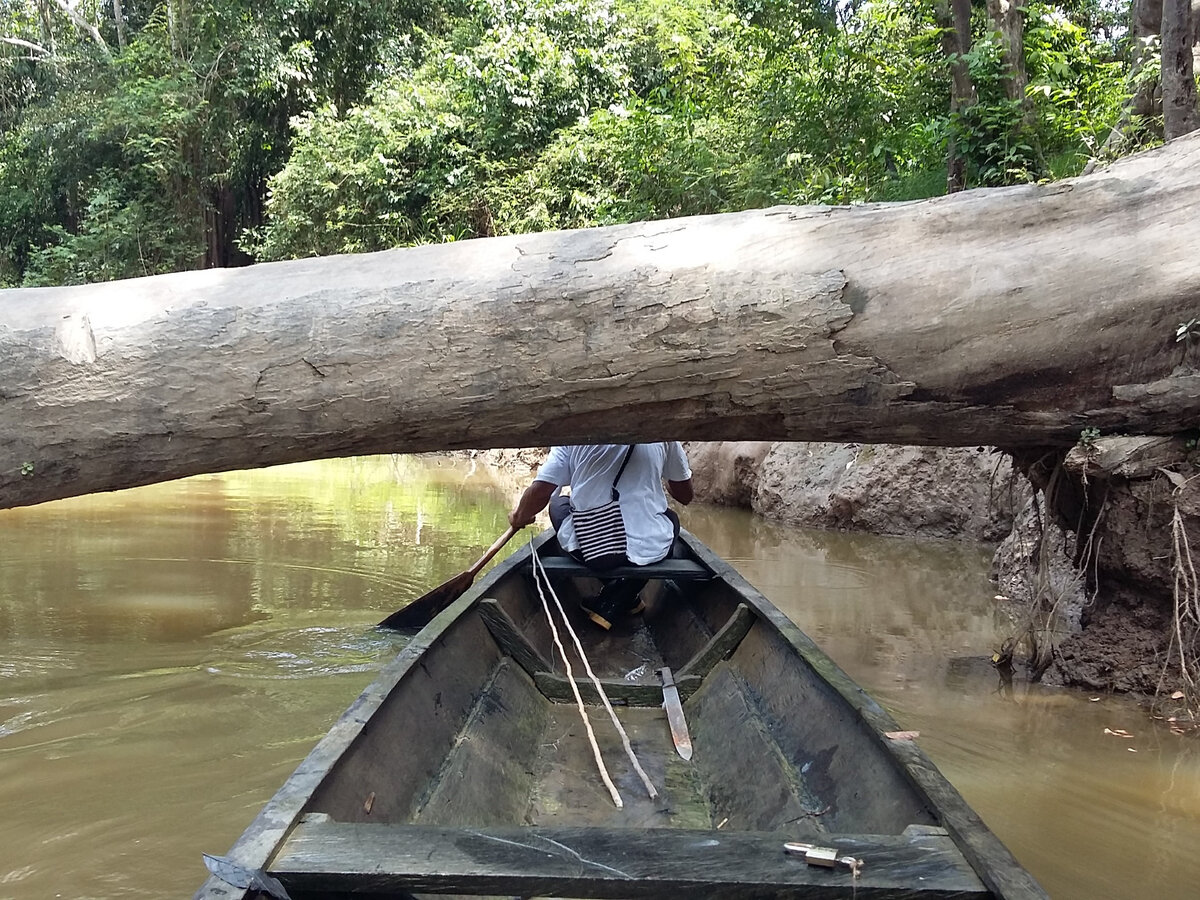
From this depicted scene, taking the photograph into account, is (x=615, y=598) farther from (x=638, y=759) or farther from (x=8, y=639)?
(x=8, y=639)

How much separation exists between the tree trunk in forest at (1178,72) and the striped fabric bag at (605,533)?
2.96 metres

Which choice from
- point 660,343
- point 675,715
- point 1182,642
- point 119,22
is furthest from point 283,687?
point 119,22

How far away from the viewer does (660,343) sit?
251 cm

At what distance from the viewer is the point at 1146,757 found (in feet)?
11.4

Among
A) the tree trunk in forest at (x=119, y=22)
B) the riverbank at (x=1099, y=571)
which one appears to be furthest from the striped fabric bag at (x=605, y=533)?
the tree trunk in forest at (x=119, y=22)

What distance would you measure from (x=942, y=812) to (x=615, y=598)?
9.12 feet

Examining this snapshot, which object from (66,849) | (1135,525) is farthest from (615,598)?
(66,849)

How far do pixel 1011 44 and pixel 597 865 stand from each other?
7018mm

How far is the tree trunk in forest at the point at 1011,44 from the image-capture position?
700 cm

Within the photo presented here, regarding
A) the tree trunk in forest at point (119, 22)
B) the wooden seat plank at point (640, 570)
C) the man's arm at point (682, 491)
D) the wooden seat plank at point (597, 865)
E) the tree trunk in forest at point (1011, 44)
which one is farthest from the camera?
the tree trunk in forest at point (119, 22)

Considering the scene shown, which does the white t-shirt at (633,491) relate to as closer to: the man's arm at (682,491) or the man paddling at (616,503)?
the man paddling at (616,503)

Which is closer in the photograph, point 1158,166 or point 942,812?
point 942,812

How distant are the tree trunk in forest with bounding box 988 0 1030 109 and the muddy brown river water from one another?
3.41 metres

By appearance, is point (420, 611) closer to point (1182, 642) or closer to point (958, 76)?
point (1182, 642)
